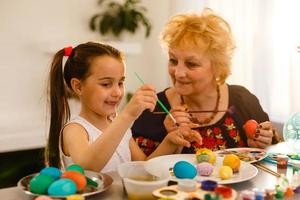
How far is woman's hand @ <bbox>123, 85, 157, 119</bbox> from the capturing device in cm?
112

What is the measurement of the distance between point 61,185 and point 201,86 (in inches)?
37.2

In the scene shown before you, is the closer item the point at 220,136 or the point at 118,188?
the point at 118,188

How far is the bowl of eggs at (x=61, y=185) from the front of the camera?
0.86 metres

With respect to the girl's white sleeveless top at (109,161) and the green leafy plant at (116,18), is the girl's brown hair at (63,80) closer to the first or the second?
the girl's white sleeveless top at (109,161)

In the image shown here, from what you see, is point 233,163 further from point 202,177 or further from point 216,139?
point 216,139

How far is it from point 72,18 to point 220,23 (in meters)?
1.97

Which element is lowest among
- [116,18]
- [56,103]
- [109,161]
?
[109,161]

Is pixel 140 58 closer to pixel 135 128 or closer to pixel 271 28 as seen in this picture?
pixel 271 28

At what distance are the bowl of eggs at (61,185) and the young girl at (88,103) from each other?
7.5 inches

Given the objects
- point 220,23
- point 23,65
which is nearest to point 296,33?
point 220,23

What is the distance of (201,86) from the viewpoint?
66.3 inches

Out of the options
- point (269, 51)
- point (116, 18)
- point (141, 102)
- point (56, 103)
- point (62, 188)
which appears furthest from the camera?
point (116, 18)

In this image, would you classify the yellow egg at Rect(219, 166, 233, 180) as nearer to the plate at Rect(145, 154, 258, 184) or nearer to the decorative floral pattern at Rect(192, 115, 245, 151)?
the plate at Rect(145, 154, 258, 184)

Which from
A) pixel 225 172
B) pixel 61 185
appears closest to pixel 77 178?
pixel 61 185
